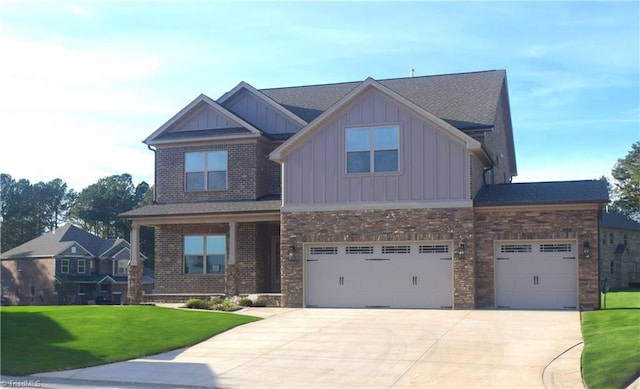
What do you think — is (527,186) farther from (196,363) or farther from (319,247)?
(196,363)

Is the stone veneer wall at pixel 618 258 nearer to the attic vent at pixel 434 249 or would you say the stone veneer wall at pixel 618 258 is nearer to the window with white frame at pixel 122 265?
the attic vent at pixel 434 249

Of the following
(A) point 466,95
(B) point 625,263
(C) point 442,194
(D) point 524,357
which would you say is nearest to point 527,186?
(C) point 442,194

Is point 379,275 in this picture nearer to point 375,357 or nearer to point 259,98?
point 375,357

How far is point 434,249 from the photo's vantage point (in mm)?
22500

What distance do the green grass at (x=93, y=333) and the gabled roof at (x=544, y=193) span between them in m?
8.61

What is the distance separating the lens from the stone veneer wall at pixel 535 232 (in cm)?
2092

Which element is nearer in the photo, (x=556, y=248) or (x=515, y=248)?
(x=556, y=248)

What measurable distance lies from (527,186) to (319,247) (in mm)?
7282

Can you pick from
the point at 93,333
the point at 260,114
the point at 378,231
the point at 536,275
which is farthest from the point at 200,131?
the point at 536,275

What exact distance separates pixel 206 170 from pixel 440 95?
971 centimetres

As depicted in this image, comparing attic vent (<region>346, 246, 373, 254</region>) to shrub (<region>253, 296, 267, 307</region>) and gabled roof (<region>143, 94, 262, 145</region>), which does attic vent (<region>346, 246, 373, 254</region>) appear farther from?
gabled roof (<region>143, 94, 262, 145</region>)

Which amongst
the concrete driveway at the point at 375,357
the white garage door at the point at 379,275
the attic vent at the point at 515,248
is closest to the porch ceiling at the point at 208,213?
the white garage door at the point at 379,275

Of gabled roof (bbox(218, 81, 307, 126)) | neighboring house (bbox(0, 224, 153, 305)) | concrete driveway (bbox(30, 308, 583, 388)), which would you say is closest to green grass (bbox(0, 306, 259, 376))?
concrete driveway (bbox(30, 308, 583, 388))

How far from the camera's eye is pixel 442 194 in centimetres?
2233
